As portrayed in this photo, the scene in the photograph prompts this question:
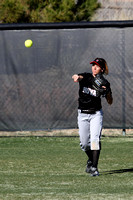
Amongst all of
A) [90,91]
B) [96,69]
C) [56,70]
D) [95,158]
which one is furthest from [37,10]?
[95,158]

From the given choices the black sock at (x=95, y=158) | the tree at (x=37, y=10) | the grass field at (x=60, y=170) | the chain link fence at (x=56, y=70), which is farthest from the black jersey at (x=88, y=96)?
the tree at (x=37, y=10)

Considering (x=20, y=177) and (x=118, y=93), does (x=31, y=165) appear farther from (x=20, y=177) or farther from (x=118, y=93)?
(x=118, y=93)

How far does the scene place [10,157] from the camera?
8.75m

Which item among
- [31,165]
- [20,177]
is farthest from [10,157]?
[20,177]

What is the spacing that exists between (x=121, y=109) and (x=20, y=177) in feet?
13.5

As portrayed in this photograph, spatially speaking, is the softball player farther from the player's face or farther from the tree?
the tree

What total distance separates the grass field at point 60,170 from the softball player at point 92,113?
1.23ft

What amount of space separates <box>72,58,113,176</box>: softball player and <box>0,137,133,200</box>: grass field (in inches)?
14.8

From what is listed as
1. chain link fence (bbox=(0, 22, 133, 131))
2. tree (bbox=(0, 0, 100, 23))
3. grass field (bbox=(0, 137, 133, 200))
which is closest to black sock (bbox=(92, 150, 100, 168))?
grass field (bbox=(0, 137, 133, 200))

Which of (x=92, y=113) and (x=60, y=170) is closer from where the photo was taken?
(x=92, y=113)

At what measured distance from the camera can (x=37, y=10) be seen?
51.2 feet

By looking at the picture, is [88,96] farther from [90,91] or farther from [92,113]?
[92,113]

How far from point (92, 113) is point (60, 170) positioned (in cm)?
103

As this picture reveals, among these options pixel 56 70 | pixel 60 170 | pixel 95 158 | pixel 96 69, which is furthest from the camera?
pixel 56 70
